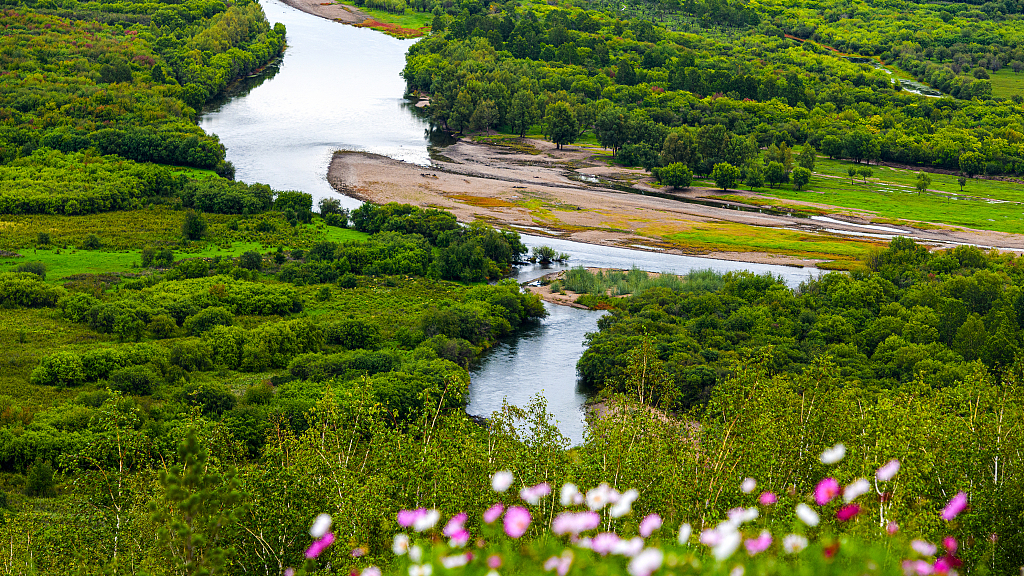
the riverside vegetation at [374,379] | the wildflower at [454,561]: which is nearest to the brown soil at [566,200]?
the riverside vegetation at [374,379]

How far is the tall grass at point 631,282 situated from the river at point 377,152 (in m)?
4.55

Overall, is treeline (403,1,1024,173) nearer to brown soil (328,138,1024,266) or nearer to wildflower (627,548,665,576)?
brown soil (328,138,1024,266)

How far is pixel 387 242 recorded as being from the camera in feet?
311

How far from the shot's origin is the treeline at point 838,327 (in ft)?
208

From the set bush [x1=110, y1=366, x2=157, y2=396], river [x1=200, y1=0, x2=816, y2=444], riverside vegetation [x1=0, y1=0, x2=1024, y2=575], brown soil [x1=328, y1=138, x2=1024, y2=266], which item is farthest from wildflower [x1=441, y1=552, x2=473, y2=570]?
brown soil [x1=328, y1=138, x2=1024, y2=266]

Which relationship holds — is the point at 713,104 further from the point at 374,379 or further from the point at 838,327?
the point at 374,379

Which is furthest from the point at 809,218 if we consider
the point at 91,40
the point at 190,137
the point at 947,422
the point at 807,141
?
the point at 91,40

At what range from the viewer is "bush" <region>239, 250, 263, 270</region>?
8794cm

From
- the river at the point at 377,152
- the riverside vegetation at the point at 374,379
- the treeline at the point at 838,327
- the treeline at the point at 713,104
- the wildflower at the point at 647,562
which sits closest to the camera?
the wildflower at the point at 647,562

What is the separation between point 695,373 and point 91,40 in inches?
6165

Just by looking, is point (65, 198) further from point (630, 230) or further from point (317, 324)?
point (630, 230)

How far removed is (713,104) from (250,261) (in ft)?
341

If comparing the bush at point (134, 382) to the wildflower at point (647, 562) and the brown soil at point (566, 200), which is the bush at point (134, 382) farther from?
the brown soil at point (566, 200)

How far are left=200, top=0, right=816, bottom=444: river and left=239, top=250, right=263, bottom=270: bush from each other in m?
25.0
